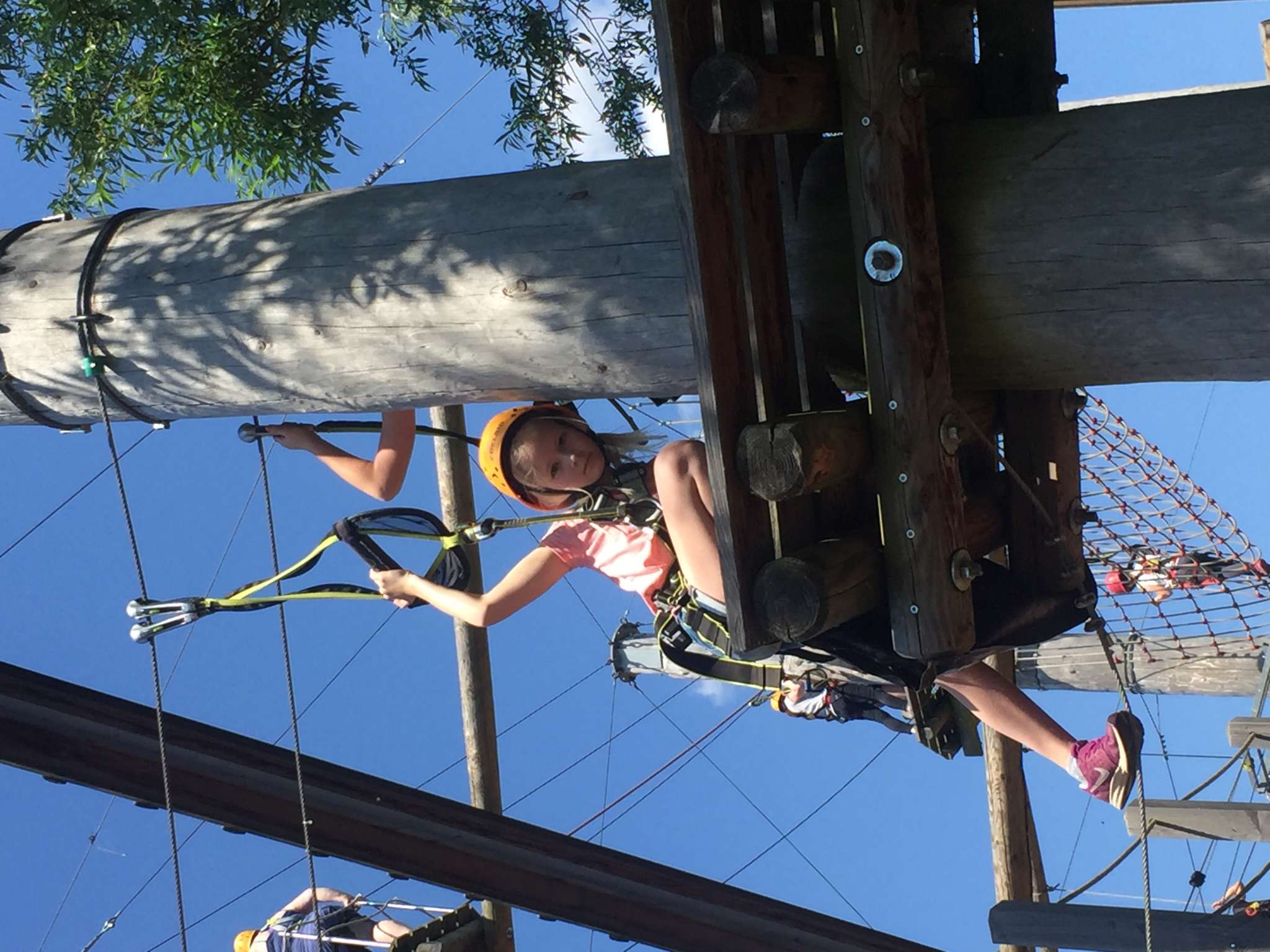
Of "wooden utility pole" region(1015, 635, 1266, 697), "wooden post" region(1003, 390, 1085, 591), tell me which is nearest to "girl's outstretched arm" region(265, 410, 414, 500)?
"wooden post" region(1003, 390, 1085, 591)

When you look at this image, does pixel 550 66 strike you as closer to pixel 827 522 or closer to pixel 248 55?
pixel 248 55

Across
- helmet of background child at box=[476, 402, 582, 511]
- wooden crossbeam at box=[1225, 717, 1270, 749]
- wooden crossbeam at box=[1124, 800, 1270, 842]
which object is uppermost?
helmet of background child at box=[476, 402, 582, 511]

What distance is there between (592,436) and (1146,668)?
4.00 metres

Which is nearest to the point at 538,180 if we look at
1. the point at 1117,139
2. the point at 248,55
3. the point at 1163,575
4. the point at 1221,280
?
the point at 1117,139

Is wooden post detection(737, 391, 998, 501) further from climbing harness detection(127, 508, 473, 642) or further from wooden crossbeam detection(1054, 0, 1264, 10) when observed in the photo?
wooden crossbeam detection(1054, 0, 1264, 10)

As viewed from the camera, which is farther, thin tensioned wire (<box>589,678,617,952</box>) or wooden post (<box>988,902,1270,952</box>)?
thin tensioned wire (<box>589,678,617,952</box>)

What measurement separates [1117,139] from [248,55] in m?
3.14

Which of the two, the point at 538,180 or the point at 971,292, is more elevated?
the point at 538,180

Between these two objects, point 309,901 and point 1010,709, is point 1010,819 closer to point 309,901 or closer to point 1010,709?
point 1010,709

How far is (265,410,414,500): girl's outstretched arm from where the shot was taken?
3652 mm

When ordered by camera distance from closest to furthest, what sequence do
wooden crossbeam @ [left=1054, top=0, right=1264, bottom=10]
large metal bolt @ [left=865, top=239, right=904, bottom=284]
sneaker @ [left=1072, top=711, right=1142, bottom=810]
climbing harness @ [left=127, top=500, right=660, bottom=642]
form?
large metal bolt @ [left=865, top=239, right=904, bottom=284] < sneaker @ [left=1072, top=711, right=1142, bottom=810] < climbing harness @ [left=127, top=500, right=660, bottom=642] < wooden crossbeam @ [left=1054, top=0, right=1264, bottom=10]

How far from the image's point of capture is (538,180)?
252 cm

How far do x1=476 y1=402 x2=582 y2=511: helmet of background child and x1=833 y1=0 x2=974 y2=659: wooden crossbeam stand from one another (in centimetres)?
141

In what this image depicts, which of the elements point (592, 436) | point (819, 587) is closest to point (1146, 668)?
point (592, 436)
